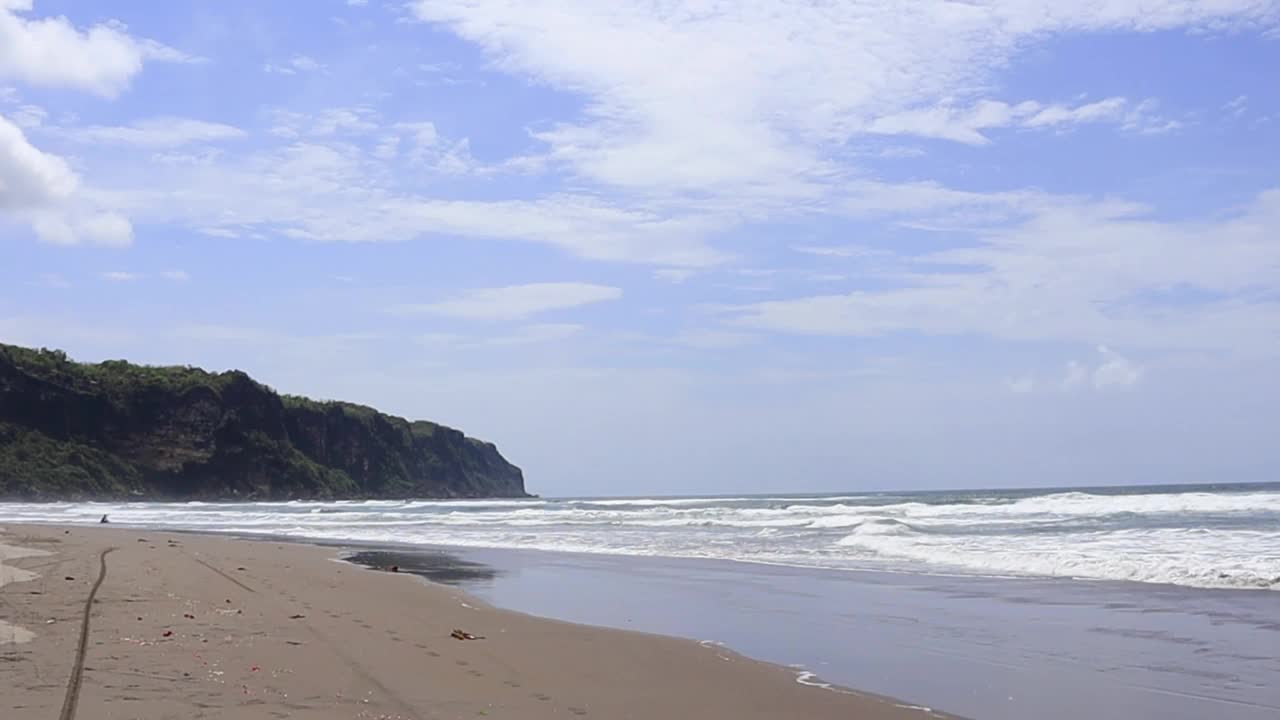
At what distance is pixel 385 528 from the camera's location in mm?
33781

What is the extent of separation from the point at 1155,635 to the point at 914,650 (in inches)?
95.5

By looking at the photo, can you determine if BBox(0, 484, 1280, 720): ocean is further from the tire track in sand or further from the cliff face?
Result: the cliff face

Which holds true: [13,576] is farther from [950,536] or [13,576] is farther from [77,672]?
[950,536]

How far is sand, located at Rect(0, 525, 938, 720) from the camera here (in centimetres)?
593

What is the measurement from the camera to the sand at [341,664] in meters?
5.93

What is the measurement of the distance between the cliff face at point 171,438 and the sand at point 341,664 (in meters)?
61.0

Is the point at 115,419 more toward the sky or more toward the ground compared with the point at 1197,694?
more toward the sky

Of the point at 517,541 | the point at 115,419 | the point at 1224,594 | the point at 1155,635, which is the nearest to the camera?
A: the point at 1155,635

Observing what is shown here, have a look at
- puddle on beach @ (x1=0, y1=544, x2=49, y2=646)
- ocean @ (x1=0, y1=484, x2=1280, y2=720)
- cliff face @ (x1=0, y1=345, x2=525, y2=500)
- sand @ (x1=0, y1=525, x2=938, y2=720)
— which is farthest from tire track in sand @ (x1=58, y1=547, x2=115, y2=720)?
cliff face @ (x1=0, y1=345, x2=525, y2=500)

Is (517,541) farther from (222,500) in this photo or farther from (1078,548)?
(222,500)

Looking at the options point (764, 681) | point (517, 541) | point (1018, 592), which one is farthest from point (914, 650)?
point (517, 541)

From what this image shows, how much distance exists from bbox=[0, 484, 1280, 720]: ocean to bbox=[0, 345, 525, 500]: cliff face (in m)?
50.0

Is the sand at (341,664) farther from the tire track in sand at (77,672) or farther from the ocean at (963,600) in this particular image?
the ocean at (963,600)

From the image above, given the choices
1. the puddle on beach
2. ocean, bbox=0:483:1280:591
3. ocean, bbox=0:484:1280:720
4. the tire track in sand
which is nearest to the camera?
the tire track in sand
